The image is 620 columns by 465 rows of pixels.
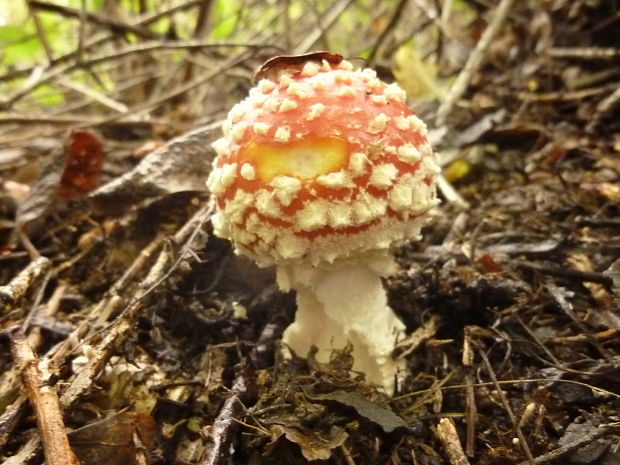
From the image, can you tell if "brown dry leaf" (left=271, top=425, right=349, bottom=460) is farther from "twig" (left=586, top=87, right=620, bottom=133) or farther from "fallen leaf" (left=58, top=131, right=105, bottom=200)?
"twig" (left=586, top=87, right=620, bottom=133)

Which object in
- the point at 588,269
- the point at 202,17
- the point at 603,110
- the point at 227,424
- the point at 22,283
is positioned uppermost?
the point at 202,17

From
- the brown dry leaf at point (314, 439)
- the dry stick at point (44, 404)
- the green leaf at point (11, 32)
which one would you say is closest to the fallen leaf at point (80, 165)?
the green leaf at point (11, 32)

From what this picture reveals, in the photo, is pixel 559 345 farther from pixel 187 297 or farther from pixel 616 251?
pixel 187 297

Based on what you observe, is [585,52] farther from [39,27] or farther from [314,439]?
[39,27]

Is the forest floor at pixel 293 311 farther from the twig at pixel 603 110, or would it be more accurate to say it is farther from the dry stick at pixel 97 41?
the dry stick at pixel 97 41

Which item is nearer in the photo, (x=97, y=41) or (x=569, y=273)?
(x=569, y=273)

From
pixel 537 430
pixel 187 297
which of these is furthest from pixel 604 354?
pixel 187 297

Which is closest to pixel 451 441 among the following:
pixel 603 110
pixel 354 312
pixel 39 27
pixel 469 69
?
pixel 354 312

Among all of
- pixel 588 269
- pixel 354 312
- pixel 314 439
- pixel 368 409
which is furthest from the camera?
pixel 588 269
